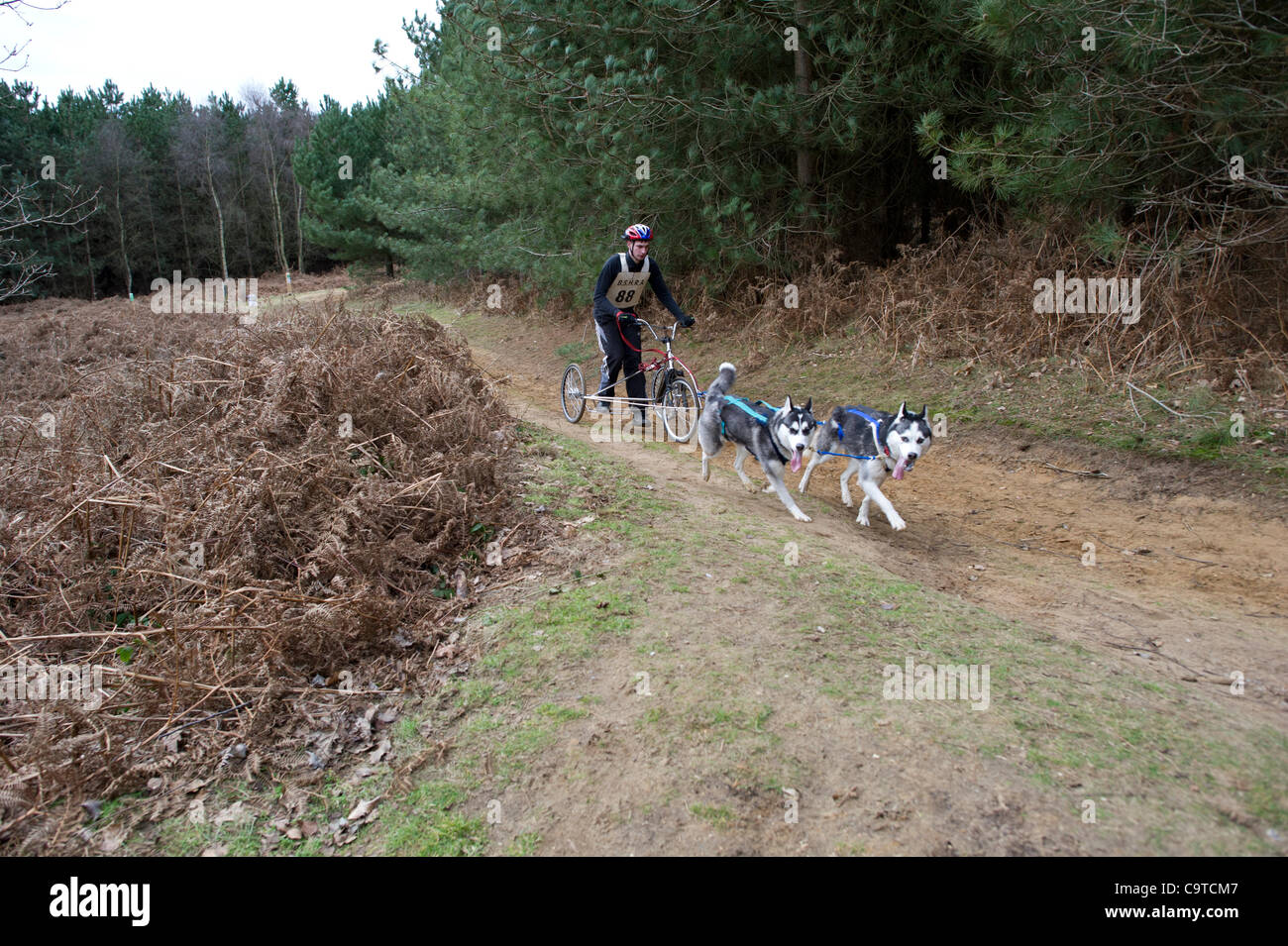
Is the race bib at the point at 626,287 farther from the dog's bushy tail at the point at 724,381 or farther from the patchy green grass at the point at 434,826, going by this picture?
the patchy green grass at the point at 434,826

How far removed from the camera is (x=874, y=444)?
7.47m

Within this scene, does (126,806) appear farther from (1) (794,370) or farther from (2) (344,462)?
(1) (794,370)

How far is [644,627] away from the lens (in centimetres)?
502

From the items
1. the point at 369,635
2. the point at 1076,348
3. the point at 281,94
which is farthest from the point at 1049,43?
the point at 281,94

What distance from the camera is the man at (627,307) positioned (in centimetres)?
948

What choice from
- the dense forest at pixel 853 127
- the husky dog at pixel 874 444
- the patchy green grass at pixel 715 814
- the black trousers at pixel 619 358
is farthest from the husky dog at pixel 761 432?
the dense forest at pixel 853 127

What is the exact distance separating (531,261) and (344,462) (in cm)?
1202

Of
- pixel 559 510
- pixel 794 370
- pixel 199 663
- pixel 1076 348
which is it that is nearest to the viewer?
pixel 199 663

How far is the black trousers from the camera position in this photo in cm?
1008

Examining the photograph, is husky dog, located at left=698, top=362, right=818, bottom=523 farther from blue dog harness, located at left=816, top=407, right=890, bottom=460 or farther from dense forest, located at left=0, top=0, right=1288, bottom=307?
dense forest, located at left=0, top=0, right=1288, bottom=307

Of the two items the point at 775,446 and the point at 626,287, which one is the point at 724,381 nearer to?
the point at 775,446

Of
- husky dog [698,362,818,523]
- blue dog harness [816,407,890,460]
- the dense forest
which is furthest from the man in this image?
the dense forest

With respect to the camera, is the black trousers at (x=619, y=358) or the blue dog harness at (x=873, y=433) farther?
the black trousers at (x=619, y=358)

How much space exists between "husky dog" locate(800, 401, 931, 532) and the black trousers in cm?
299
